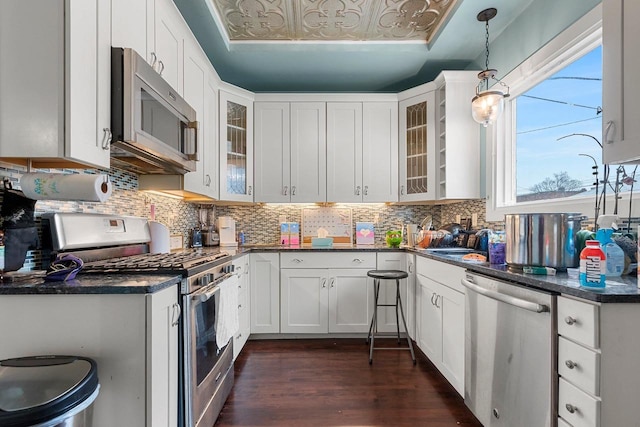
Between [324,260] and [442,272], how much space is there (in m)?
1.16

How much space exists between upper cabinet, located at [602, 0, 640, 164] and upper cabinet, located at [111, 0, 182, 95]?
6.95ft

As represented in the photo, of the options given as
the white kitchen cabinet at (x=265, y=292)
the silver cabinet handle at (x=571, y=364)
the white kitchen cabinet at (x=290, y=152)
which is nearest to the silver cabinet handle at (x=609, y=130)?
the silver cabinet handle at (x=571, y=364)

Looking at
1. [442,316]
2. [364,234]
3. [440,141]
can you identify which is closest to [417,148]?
[440,141]

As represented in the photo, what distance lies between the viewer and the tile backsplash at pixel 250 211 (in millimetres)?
1982

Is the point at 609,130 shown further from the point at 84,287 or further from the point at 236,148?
the point at 236,148

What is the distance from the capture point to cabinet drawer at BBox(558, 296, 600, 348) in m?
1.03

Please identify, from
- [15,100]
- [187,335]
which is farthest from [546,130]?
[15,100]

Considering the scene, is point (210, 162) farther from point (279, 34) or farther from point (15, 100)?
point (15, 100)

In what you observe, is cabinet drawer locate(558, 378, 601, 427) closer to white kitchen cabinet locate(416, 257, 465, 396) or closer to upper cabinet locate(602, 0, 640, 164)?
white kitchen cabinet locate(416, 257, 465, 396)

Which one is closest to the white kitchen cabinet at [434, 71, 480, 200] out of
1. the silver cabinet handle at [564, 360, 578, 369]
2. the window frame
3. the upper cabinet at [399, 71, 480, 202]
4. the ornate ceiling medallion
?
the upper cabinet at [399, 71, 480, 202]

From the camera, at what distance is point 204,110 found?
2643 mm

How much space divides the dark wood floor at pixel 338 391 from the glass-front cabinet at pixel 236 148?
153 centimetres

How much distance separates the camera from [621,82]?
48.4 inches

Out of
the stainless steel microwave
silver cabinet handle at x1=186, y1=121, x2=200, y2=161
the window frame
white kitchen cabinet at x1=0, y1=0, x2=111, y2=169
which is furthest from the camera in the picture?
silver cabinet handle at x1=186, y1=121, x2=200, y2=161
